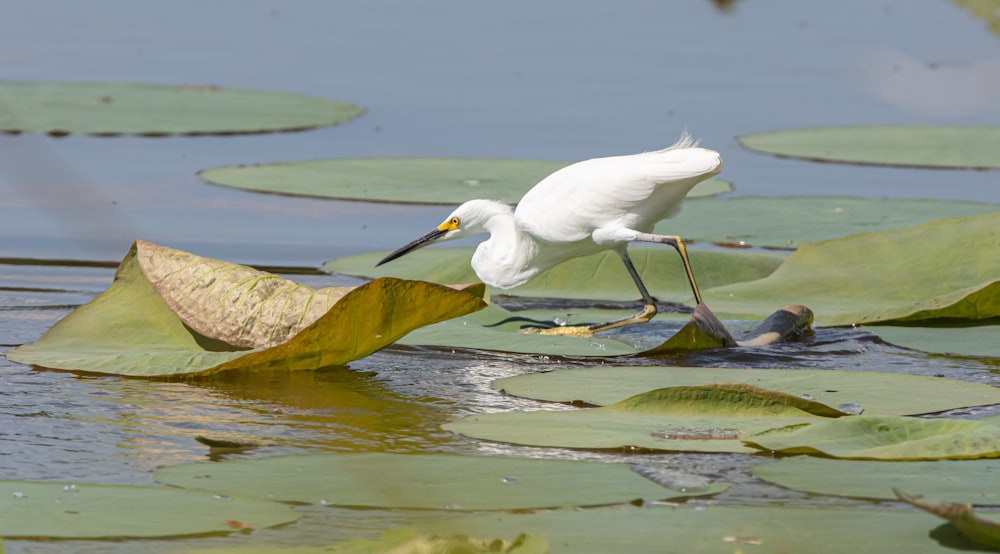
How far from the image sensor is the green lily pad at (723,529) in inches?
88.7

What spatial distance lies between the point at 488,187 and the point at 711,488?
5010 mm

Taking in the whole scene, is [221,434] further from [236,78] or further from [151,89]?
[236,78]

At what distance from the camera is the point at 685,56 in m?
13.5

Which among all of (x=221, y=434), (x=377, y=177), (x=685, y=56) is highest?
(x=685, y=56)

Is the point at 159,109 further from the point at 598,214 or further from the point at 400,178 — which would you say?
the point at 598,214

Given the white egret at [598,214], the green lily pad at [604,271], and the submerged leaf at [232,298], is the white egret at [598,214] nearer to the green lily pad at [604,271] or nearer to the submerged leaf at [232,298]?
the green lily pad at [604,271]

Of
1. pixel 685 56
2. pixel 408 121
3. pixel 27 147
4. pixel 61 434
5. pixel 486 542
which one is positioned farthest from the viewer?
pixel 685 56

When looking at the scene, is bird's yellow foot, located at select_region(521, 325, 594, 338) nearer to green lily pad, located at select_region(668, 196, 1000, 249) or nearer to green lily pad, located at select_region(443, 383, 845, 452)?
green lily pad, located at select_region(443, 383, 845, 452)

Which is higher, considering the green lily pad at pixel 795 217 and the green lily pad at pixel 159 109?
the green lily pad at pixel 159 109

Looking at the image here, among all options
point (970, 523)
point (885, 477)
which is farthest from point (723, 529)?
point (885, 477)

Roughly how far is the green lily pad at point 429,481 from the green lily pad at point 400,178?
442 cm

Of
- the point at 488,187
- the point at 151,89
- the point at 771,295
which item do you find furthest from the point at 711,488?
the point at 151,89

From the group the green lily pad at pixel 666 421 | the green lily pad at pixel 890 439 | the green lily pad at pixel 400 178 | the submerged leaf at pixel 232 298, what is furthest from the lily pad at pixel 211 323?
the green lily pad at pixel 400 178

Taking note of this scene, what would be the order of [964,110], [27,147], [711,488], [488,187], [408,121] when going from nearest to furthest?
[27,147] → [711,488] → [488,187] → [408,121] → [964,110]
